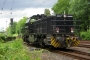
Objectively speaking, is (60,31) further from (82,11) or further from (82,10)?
(82,10)

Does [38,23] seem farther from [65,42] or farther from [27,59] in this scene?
[27,59]

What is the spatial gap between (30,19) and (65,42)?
7.00 m

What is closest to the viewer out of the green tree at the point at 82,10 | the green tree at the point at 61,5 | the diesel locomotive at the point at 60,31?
the diesel locomotive at the point at 60,31

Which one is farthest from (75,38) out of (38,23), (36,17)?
(36,17)

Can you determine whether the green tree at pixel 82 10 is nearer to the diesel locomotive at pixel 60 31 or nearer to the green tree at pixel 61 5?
the green tree at pixel 61 5

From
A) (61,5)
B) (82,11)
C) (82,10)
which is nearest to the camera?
(82,11)

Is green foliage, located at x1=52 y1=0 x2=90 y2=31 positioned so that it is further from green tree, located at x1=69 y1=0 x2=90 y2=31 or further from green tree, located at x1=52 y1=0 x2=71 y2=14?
green tree, located at x1=52 y1=0 x2=71 y2=14

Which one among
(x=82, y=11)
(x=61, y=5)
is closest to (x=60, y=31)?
(x=82, y=11)

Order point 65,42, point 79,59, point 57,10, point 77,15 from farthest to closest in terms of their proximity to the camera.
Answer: point 57,10, point 77,15, point 65,42, point 79,59

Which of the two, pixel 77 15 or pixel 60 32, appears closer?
pixel 60 32

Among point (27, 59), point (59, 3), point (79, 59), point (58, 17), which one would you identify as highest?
point (59, 3)

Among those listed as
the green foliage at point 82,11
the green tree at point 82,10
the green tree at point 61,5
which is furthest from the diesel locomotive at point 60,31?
the green tree at point 61,5

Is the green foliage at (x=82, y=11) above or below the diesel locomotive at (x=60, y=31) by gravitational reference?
above

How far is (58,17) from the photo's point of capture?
63.4ft
